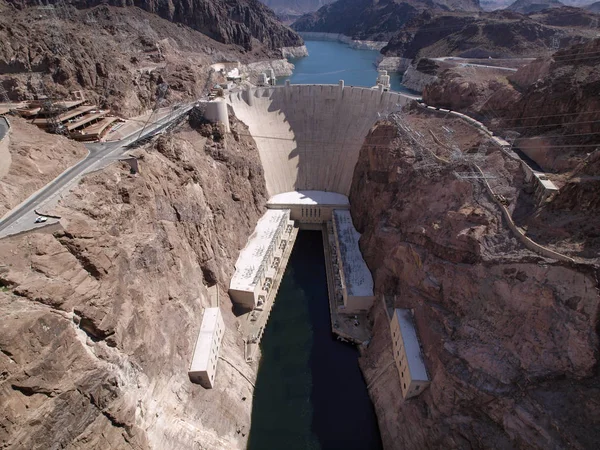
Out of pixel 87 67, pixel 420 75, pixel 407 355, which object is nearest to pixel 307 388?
pixel 407 355

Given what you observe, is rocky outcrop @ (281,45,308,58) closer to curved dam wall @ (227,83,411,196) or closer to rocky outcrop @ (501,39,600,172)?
curved dam wall @ (227,83,411,196)

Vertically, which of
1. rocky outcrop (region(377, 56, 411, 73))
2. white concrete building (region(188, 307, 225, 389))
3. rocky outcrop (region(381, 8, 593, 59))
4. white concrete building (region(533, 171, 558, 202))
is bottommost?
white concrete building (region(188, 307, 225, 389))

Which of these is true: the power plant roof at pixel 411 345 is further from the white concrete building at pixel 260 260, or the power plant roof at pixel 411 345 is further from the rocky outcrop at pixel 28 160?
the rocky outcrop at pixel 28 160

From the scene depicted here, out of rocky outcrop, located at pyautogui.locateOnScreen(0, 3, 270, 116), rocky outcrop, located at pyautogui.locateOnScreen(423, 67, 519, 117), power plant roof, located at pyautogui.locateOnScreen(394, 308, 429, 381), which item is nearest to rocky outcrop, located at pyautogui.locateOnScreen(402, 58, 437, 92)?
rocky outcrop, located at pyautogui.locateOnScreen(423, 67, 519, 117)

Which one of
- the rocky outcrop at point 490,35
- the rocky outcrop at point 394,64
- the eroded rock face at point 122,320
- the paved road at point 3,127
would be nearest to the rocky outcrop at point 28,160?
the paved road at point 3,127

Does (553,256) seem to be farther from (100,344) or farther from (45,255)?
(45,255)

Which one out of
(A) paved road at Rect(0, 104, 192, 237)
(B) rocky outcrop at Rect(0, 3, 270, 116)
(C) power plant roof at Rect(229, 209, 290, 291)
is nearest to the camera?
(A) paved road at Rect(0, 104, 192, 237)

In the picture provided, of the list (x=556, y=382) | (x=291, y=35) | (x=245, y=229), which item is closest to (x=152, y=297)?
(x=245, y=229)
